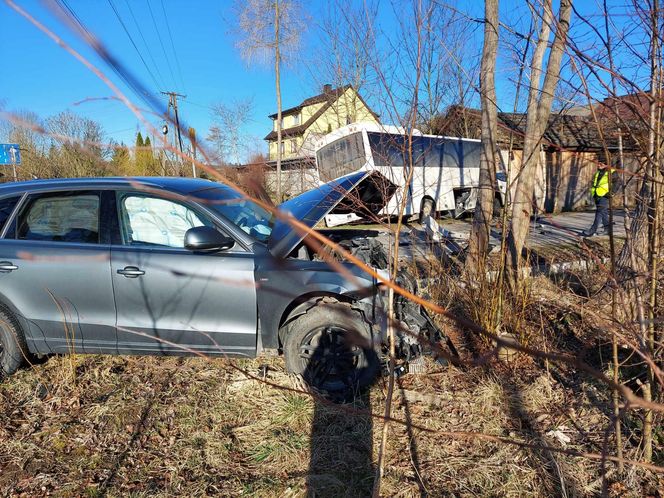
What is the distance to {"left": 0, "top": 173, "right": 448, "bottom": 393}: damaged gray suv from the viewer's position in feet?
10.1

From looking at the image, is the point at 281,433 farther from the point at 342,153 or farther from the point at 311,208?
the point at 342,153

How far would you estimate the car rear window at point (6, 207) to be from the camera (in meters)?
3.35

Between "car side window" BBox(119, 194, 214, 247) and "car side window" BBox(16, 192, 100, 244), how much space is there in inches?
9.3

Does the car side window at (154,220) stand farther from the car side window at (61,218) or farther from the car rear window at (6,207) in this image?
the car rear window at (6,207)

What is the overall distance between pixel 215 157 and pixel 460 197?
13972mm

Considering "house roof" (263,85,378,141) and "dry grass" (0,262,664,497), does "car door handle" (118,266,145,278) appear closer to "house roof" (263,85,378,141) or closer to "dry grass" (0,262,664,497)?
"dry grass" (0,262,664,497)

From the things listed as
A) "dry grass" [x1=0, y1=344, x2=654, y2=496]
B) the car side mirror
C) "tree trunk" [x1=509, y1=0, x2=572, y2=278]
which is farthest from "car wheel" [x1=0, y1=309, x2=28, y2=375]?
"tree trunk" [x1=509, y1=0, x2=572, y2=278]

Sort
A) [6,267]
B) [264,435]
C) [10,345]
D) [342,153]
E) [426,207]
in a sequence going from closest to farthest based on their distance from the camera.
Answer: [264,435]
[6,267]
[10,345]
[342,153]
[426,207]

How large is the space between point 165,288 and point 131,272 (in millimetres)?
272

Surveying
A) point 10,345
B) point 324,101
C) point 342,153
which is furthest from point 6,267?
point 324,101

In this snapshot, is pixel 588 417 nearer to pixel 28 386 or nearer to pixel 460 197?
pixel 28 386

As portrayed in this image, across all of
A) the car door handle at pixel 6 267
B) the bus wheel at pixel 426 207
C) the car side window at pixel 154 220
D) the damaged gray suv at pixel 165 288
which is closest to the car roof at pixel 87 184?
the damaged gray suv at pixel 165 288

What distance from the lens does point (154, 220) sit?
3.31m

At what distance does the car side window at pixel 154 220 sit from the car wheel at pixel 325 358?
3.63 feet
